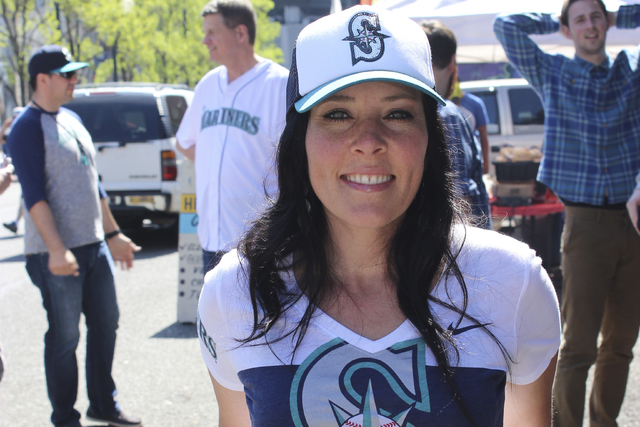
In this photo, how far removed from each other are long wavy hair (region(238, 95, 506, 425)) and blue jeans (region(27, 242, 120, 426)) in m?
2.31

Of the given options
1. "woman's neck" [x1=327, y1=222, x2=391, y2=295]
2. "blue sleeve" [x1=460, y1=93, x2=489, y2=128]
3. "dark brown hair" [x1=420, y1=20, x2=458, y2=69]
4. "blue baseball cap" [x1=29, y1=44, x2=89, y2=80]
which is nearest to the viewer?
"woman's neck" [x1=327, y1=222, x2=391, y2=295]

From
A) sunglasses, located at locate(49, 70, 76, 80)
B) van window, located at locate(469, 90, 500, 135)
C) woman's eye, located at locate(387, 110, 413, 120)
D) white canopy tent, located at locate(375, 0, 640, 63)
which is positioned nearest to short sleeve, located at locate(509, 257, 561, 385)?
woman's eye, located at locate(387, 110, 413, 120)

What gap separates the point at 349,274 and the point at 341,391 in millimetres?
331

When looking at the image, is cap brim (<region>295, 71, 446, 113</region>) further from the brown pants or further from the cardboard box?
the cardboard box

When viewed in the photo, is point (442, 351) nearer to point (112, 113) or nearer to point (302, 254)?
point (302, 254)

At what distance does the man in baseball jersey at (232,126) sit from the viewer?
141 inches

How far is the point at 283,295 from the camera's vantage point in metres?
1.56

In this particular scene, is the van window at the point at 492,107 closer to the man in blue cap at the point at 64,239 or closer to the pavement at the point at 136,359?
the pavement at the point at 136,359

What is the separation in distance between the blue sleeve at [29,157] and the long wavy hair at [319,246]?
232 cm

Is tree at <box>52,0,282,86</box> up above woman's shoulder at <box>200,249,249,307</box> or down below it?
above

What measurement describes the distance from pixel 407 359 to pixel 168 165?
26.7 ft

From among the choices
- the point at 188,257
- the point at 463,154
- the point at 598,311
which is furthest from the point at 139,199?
the point at 598,311

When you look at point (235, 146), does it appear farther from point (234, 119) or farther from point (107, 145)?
point (107, 145)

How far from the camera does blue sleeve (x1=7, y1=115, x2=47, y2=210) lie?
3.59 m
